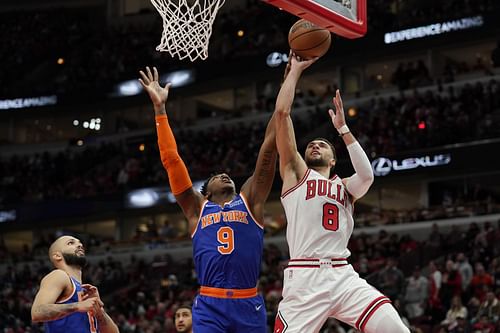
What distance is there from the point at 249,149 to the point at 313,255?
20.5 metres

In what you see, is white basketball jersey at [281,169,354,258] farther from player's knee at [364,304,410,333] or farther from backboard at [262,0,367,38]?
backboard at [262,0,367,38]

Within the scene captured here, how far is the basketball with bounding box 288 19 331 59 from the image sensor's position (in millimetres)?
7273

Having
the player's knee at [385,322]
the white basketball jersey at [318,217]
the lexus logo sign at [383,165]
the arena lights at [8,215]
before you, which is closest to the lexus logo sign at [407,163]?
the lexus logo sign at [383,165]

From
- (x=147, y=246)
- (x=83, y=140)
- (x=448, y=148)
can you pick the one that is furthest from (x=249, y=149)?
(x=83, y=140)

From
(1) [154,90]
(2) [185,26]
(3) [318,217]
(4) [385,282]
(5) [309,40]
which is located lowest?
(4) [385,282]

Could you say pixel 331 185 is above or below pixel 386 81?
below

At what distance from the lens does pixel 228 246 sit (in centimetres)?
691

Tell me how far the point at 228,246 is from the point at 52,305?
4.67ft

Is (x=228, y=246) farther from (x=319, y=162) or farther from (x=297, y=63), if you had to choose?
(x=297, y=63)

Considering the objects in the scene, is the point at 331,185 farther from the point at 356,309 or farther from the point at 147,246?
the point at 147,246

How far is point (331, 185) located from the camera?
23.5 feet

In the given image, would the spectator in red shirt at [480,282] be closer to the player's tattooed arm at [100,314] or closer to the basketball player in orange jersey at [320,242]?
the basketball player in orange jersey at [320,242]

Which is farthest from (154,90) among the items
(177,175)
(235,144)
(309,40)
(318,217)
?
(235,144)

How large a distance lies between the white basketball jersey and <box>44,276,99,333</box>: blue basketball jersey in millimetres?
1729
